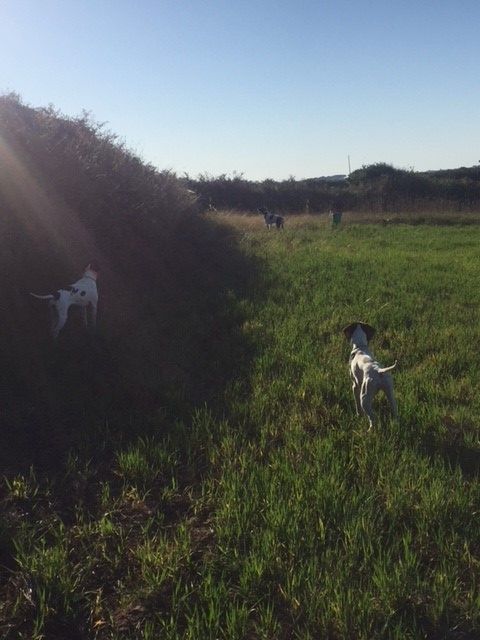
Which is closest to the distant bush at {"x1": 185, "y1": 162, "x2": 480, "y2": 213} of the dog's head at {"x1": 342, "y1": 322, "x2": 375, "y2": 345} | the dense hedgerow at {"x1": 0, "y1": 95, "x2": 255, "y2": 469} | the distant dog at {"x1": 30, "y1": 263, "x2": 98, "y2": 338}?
the dense hedgerow at {"x1": 0, "y1": 95, "x2": 255, "y2": 469}

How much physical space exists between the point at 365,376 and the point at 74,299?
3718 millimetres

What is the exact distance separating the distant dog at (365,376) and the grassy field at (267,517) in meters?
0.16

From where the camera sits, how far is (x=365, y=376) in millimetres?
4230

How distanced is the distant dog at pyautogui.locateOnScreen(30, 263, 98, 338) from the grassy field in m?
1.98

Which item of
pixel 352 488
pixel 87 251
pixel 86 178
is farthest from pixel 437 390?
pixel 86 178

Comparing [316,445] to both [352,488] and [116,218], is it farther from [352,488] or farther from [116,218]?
[116,218]

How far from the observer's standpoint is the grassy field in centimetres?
251

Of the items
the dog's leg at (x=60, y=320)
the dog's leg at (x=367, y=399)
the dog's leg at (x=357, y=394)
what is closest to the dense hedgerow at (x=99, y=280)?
the dog's leg at (x=60, y=320)

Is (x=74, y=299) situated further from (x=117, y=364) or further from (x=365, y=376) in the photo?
(x=365, y=376)

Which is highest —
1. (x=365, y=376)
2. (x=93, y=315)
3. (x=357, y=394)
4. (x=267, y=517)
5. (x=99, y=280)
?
(x=99, y=280)

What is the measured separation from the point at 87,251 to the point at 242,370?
3987 mm

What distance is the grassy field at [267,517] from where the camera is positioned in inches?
98.7

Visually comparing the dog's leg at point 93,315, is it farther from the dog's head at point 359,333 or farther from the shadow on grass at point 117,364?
the dog's head at point 359,333

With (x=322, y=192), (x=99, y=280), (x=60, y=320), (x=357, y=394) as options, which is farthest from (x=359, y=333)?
(x=322, y=192)
